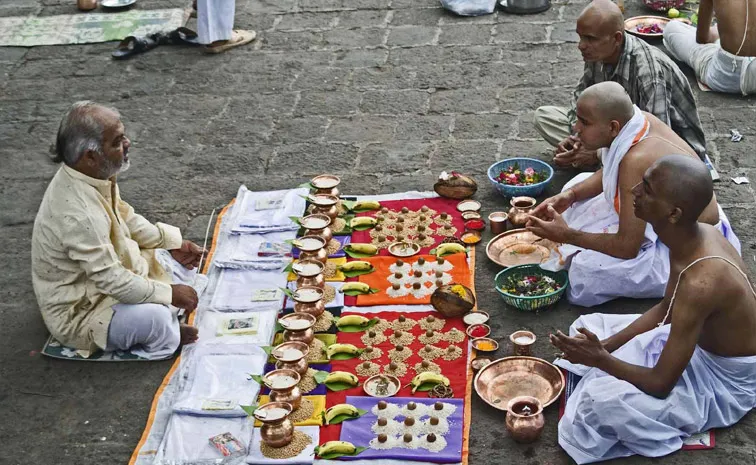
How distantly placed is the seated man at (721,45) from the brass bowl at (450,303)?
10.7ft

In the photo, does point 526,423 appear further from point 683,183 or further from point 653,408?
point 683,183

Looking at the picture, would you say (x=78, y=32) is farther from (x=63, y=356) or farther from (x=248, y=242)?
(x=63, y=356)

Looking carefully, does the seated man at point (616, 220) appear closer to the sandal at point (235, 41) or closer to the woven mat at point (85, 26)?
the sandal at point (235, 41)

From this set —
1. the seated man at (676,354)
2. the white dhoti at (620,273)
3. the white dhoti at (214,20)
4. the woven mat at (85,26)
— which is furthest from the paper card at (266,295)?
the woven mat at (85,26)

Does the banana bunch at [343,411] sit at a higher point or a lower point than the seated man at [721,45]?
lower

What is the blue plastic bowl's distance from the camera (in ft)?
22.1

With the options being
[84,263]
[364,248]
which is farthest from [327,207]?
[84,263]

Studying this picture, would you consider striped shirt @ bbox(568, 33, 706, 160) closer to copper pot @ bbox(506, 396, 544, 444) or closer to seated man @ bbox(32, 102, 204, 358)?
copper pot @ bbox(506, 396, 544, 444)

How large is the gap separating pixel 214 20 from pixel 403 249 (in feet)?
13.9

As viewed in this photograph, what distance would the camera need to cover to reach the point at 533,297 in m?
5.59

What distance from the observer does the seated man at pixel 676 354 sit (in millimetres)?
4266

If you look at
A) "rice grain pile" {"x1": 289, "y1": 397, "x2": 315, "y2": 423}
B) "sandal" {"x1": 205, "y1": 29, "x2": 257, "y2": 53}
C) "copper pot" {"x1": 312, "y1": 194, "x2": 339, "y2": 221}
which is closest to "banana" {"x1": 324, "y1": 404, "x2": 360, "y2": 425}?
"rice grain pile" {"x1": 289, "y1": 397, "x2": 315, "y2": 423}

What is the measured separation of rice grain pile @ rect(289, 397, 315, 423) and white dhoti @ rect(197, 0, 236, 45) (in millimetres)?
5422

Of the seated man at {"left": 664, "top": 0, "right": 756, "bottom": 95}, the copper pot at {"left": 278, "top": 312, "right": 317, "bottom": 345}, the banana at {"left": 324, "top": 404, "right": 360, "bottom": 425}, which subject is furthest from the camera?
the seated man at {"left": 664, "top": 0, "right": 756, "bottom": 95}
